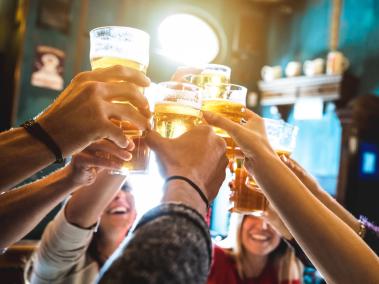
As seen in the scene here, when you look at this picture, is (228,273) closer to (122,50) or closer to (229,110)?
(229,110)

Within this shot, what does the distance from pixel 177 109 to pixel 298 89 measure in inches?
210

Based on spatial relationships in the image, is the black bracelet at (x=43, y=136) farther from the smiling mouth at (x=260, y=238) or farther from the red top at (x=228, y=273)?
the smiling mouth at (x=260, y=238)

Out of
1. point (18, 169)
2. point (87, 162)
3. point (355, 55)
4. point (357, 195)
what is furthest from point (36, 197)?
point (355, 55)

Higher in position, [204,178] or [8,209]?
[204,178]

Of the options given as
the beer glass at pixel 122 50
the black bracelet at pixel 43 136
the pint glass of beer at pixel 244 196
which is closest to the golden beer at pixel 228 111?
the pint glass of beer at pixel 244 196

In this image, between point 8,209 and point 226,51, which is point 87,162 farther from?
point 226,51

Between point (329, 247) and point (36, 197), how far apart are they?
0.91 metres

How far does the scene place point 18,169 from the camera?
940 millimetres

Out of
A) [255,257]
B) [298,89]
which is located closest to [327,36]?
[298,89]

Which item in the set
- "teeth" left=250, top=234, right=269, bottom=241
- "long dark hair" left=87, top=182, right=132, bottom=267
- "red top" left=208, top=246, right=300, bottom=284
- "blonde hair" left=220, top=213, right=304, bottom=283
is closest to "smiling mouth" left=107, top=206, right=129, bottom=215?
"long dark hair" left=87, top=182, right=132, bottom=267

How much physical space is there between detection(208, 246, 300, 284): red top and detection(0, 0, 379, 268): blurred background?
231cm

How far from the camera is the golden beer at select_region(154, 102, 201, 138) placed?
116 centimetres

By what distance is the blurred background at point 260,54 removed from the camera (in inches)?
200

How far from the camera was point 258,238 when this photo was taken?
2941 mm
